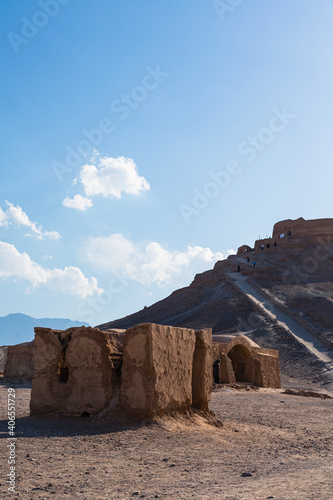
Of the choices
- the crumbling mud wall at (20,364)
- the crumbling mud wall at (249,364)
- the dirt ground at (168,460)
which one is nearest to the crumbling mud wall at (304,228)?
the crumbling mud wall at (249,364)

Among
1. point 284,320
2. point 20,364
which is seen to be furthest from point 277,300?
point 20,364

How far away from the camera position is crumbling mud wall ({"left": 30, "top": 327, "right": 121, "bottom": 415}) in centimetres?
830

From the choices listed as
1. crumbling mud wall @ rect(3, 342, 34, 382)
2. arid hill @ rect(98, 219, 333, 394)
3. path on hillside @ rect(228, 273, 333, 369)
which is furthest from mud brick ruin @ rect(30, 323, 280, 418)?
path on hillside @ rect(228, 273, 333, 369)

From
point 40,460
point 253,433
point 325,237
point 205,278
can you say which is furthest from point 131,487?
point 325,237

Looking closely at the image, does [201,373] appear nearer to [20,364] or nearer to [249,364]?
[20,364]

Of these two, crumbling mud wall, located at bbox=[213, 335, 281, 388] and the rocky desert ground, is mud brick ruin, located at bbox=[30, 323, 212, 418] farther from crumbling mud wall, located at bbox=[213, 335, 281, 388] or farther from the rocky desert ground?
crumbling mud wall, located at bbox=[213, 335, 281, 388]

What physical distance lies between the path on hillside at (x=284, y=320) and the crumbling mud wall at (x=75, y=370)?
21.8 meters

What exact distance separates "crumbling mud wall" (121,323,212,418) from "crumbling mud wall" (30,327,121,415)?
0.42 metres

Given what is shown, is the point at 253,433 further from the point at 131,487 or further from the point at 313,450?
the point at 131,487

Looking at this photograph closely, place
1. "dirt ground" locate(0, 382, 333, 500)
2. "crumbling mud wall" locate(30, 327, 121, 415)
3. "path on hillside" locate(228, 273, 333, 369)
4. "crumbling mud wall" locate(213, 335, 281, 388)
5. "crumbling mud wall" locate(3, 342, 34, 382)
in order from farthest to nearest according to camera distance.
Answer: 1. "path on hillside" locate(228, 273, 333, 369)
2. "crumbling mud wall" locate(213, 335, 281, 388)
3. "crumbling mud wall" locate(3, 342, 34, 382)
4. "crumbling mud wall" locate(30, 327, 121, 415)
5. "dirt ground" locate(0, 382, 333, 500)

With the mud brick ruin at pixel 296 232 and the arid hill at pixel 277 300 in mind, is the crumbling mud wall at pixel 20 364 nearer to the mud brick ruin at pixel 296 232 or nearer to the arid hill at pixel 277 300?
the arid hill at pixel 277 300

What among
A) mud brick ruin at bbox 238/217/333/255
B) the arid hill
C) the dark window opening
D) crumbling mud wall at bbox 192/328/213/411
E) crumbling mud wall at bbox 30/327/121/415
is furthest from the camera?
mud brick ruin at bbox 238/217/333/255

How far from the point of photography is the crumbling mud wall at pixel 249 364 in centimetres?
1988

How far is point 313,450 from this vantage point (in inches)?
287
